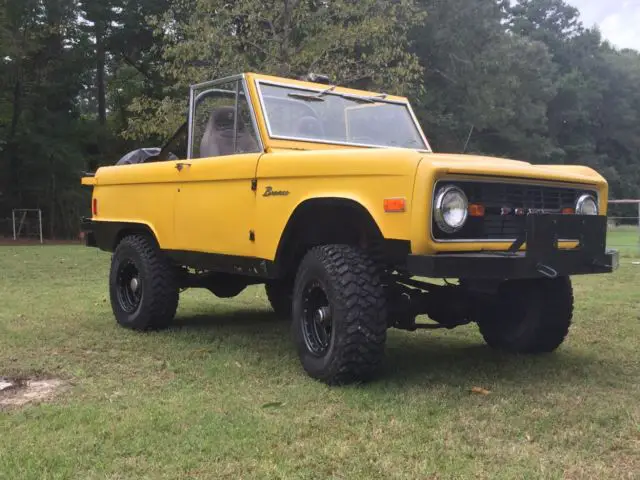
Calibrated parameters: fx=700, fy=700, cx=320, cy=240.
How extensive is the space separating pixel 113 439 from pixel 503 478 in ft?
5.93

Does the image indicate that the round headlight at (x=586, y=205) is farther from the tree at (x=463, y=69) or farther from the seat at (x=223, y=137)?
the tree at (x=463, y=69)

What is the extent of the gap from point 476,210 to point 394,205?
0.51 meters

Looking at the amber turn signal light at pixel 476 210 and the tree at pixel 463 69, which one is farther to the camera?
the tree at pixel 463 69

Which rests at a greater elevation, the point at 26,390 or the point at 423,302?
the point at 423,302

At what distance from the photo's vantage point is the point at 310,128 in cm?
533

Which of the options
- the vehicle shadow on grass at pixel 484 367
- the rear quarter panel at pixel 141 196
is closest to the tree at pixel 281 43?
the rear quarter panel at pixel 141 196

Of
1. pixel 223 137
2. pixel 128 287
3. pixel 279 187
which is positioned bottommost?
pixel 128 287

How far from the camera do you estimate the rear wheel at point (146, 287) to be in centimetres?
607

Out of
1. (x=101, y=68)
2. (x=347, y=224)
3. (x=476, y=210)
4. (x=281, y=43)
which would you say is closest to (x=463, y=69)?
(x=101, y=68)

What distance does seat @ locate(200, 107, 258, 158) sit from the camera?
5.23 m

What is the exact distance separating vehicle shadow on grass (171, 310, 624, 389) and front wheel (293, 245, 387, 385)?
267mm

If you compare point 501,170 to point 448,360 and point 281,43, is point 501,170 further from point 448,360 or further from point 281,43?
point 281,43

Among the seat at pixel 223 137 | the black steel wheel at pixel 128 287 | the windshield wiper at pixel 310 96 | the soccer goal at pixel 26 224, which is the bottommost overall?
the soccer goal at pixel 26 224

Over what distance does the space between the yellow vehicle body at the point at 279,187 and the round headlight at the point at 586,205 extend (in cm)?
7
